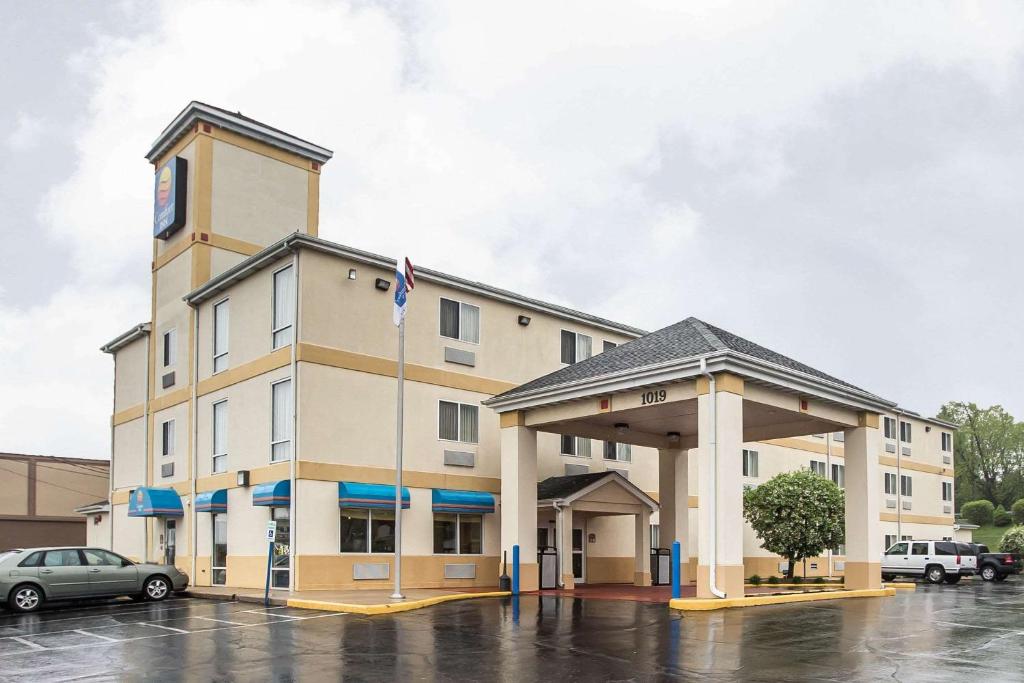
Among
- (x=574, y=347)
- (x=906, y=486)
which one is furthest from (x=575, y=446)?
(x=906, y=486)

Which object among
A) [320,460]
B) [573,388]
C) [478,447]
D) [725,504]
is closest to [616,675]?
[725,504]

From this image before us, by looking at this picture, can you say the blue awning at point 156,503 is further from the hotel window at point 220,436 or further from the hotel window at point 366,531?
the hotel window at point 366,531

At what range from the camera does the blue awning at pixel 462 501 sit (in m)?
26.9

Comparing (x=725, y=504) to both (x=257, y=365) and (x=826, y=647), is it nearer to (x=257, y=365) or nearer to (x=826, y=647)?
(x=826, y=647)

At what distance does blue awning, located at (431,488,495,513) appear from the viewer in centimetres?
2688

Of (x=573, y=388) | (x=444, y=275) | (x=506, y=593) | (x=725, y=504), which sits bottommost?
(x=506, y=593)

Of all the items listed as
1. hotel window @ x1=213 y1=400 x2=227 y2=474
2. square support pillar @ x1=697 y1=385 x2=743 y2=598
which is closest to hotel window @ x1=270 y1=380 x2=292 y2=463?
hotel window @ x1=213 y1=400 x2=227 y2=474

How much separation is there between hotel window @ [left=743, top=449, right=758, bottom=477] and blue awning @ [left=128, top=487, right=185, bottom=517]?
23052 millimetres

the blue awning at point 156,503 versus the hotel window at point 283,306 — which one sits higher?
the hotel window at point 283,306

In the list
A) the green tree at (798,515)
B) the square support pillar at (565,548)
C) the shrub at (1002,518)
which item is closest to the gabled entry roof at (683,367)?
the square support pillar at (565,548)

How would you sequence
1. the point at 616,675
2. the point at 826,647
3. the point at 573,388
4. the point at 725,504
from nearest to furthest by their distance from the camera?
the point at 616,675 → the point at 826,647 → the point at 725,504 → the point at 573,388

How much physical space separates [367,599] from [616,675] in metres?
11.3

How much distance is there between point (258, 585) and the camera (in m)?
25.5

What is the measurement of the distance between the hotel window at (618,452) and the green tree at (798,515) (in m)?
5.07
